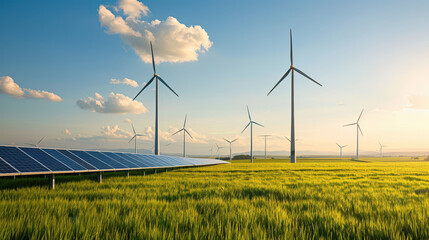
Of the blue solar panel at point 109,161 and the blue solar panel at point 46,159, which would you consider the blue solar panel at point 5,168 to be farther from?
the blue solar panel at point 109,161

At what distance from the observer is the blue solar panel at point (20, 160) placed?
9.59 metres

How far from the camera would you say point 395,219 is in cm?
561

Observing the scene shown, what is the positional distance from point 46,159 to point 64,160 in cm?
91

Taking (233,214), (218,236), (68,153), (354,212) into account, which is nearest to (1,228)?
(218,236)

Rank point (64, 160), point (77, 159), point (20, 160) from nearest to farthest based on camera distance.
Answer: point (20, 160) → point (64, 160) → point (77, 159)

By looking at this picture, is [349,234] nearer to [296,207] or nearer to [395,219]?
[395,219]

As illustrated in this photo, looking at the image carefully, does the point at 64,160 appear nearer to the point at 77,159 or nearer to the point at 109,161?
the point at 77,159

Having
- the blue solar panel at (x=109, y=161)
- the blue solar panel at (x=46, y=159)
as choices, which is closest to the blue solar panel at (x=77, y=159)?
the blue solar panel at (x=46, y=159)

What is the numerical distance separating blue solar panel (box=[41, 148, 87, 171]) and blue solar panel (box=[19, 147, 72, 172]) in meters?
0.30

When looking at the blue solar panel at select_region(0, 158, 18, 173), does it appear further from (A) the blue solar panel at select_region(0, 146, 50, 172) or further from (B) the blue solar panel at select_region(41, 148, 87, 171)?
(B) the blue solar panel at select_region(41, 148, 87, 171)

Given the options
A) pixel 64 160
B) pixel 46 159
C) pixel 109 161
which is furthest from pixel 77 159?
pixel 109 161

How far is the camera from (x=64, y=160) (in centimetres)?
1248

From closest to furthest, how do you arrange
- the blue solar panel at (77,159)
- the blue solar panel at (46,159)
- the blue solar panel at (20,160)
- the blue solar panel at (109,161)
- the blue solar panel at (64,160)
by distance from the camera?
the blue solar panel at (20,160), the blue solar panel at (46,159), the blue solar panel at (64,160), the blue solar panel at (77,159), the blue solar panel at (109,161)

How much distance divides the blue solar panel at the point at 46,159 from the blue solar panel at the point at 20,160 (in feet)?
1.13
